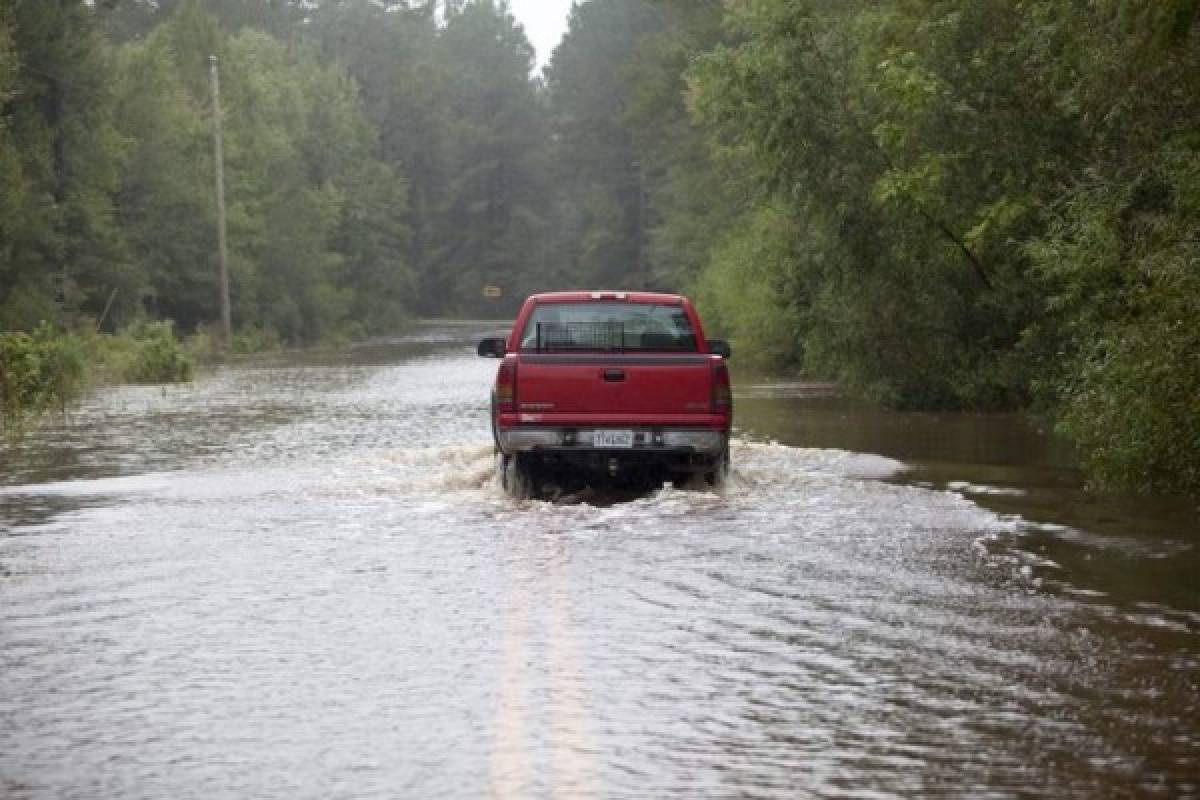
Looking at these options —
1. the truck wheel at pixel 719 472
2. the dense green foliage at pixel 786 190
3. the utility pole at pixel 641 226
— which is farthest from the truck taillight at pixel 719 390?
the utility pole at pixel 641 226

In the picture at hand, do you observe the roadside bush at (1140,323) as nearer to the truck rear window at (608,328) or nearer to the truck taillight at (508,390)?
the truck rear window at (608,328)

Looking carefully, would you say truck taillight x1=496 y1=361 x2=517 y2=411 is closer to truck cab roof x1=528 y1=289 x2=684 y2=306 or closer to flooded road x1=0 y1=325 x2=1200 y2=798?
flooded road x1=0 y1=325 x2=1200 y2=798

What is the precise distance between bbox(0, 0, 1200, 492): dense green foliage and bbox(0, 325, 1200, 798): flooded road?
8.74 feet

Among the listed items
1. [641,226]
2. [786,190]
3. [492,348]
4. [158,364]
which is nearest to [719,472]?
[492,348]

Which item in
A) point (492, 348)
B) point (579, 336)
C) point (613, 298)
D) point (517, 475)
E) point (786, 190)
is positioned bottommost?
point (517, 475)

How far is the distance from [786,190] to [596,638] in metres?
21.7

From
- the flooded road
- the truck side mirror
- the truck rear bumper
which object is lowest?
the flooded road

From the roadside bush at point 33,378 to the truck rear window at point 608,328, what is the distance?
11299mm

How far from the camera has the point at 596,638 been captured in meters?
10.5

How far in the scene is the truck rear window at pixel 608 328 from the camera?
18.4m

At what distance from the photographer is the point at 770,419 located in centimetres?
2997

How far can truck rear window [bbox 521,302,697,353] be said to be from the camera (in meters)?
18.4

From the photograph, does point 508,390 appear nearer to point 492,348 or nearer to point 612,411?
point 612,411

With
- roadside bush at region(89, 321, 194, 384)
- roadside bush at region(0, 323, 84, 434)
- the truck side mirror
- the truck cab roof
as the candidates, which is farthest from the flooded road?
roadside bush at region(89, 321, 194, 384)
